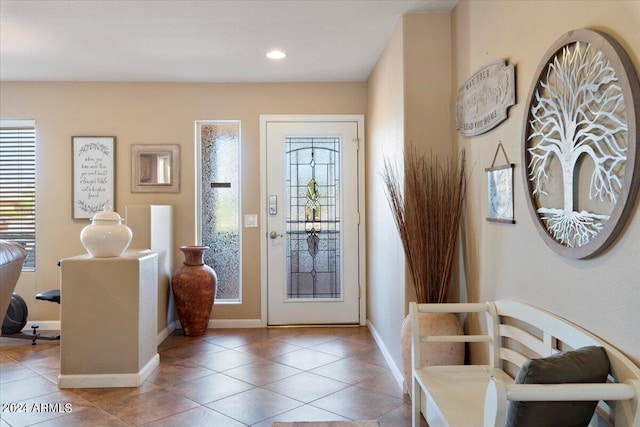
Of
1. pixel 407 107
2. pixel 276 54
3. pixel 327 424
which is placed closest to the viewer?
pixel 327 424

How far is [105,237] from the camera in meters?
3.12

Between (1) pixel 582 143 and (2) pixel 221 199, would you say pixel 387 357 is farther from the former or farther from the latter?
(1) pixel 582 143

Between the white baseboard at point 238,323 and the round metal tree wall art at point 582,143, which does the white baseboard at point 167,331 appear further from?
the round metal tree wall art at point 582,143

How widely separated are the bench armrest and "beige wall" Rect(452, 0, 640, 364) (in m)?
0.13

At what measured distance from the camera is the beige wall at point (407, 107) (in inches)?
115

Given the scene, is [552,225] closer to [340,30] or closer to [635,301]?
[635,301]

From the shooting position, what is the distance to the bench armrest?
1210mm

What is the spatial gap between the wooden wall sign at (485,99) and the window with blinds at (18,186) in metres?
4.19

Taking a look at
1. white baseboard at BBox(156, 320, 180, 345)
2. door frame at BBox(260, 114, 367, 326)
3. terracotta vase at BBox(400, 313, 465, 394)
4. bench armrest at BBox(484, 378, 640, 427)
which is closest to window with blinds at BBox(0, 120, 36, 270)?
white baseboard at BBox(156, 320, 180, 345)

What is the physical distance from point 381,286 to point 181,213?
6.88 feet

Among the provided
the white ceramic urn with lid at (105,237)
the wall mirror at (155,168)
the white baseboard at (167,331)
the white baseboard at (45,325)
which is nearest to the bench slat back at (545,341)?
the white ceramic urn with lid at (105,237)

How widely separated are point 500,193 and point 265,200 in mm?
2822

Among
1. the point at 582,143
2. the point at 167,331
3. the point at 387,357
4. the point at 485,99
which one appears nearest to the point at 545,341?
the point at 582,143

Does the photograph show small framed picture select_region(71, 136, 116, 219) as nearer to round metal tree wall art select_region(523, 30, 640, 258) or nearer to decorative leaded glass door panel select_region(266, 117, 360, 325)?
decorative leaded glass door panel select_region(266, 117, 360, 325)
